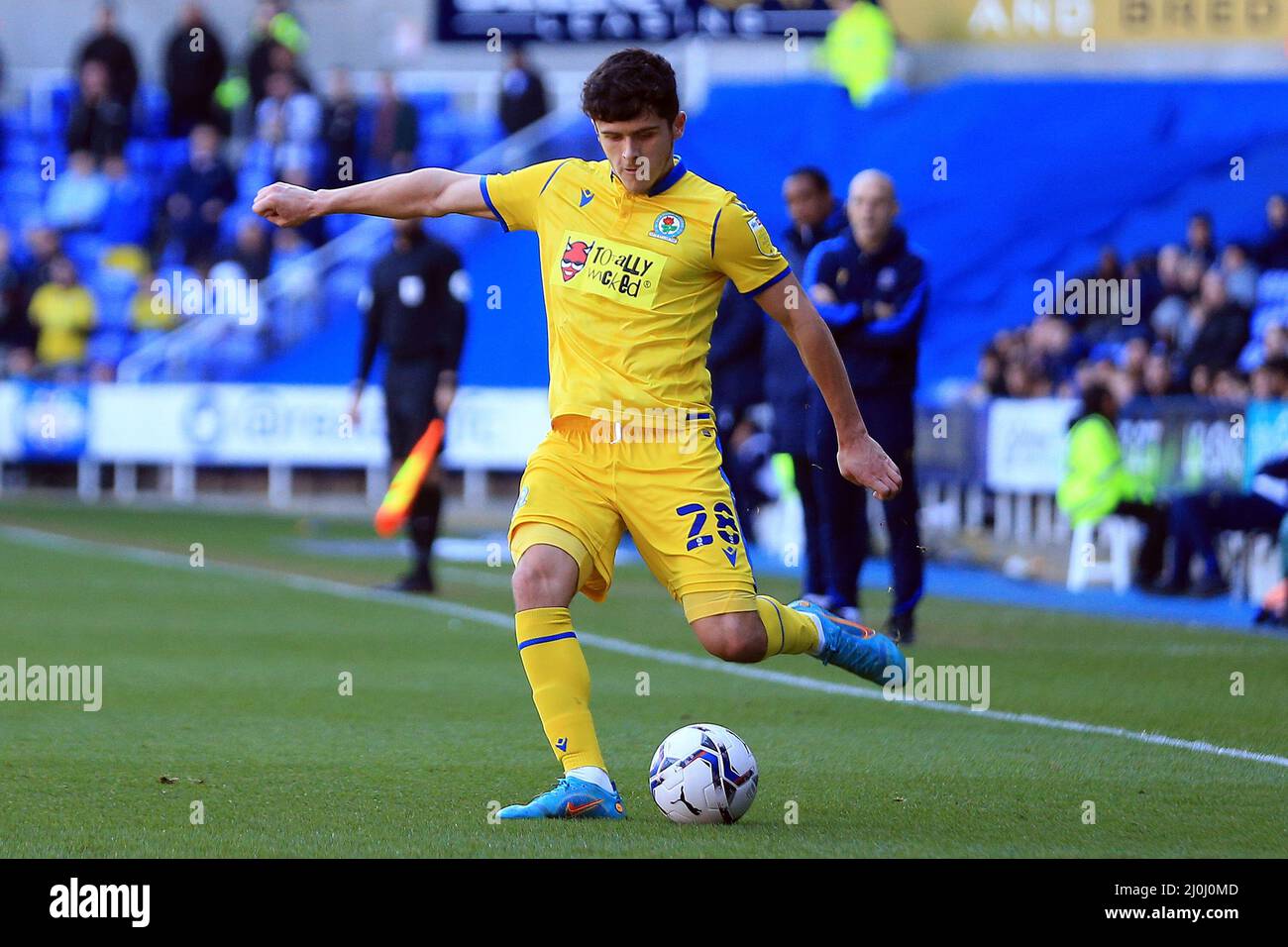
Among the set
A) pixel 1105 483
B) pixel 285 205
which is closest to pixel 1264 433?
pixel 1105 483

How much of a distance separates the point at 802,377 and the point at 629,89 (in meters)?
6.23

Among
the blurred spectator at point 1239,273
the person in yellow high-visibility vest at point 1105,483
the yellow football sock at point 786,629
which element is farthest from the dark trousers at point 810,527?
the blurred spectator at point 1239,273

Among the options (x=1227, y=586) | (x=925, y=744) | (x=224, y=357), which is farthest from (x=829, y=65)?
(x=925, y=744)

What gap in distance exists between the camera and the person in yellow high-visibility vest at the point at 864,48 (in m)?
29.1

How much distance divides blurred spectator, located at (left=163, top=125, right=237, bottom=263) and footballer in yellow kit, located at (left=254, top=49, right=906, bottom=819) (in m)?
22.5

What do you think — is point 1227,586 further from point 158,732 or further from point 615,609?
point 158,732

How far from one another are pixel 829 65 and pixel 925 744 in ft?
76.3

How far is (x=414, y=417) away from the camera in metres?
14.0

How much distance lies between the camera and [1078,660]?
35.7 ft

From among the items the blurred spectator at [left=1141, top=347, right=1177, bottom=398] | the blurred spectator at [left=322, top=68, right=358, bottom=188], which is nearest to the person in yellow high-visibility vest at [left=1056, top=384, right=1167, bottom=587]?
the blurred spectator at [left=1141, top=347, right=1177, bottom=398]

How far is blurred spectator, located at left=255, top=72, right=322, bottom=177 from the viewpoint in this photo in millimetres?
28719

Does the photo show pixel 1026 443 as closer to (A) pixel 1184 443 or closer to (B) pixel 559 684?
(A) pixel 1184 443

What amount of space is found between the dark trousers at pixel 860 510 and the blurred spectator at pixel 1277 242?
33.5ft

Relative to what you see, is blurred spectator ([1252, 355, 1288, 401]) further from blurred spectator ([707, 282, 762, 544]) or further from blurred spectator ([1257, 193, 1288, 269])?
blurred spectator ([1257, 193, 1288, 269])
